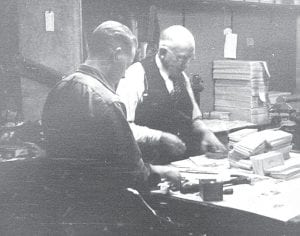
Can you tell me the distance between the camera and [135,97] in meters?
2.84

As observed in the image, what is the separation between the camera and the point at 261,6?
4629 millimetres

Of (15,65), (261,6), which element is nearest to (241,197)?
(15,65)

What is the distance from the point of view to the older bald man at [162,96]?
281cm

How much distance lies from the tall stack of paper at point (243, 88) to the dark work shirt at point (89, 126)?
2.42m

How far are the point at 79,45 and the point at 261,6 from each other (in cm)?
223

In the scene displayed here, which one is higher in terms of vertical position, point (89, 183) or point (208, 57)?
point (208, 57)

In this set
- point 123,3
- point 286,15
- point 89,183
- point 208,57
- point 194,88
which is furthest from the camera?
point 286,15

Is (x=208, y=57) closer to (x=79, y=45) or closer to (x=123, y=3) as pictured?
(x=123, y=3)

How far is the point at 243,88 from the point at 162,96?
4.54ft

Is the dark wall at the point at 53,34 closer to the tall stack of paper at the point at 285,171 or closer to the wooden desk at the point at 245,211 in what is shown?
the wooden desk at the point at 245,211

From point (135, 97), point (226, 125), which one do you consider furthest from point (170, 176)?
point (226, 125)

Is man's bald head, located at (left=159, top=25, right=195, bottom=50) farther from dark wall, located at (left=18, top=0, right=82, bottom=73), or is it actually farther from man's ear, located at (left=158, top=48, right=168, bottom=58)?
dark wall, located at (left=18, top=0, right=82, bottom=73)

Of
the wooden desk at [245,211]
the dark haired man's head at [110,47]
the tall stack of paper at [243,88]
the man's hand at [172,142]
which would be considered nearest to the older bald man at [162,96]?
the man's hand at [172,142]

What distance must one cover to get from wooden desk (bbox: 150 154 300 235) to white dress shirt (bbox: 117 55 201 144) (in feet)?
1.94
